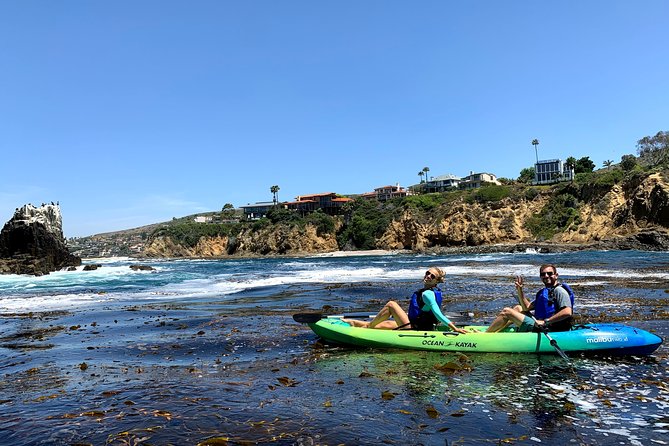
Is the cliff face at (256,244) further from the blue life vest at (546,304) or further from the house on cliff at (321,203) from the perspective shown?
the blue life vest at (546,304)

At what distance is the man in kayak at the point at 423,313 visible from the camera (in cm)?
961

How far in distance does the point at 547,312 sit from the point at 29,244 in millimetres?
53493

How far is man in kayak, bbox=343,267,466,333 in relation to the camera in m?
9.61

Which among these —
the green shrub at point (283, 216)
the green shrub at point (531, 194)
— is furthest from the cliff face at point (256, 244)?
the green shrub at point (531, 194)

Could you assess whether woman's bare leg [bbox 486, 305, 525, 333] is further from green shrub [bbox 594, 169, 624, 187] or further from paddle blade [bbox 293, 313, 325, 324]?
green shrub [bbox 594, 169, 624, 187]

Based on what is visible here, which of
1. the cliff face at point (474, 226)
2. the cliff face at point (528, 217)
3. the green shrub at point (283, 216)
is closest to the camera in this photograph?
the cliff face at point (528, 217)

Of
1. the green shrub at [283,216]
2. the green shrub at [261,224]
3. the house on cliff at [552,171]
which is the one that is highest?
the house on cliff at [552,171]

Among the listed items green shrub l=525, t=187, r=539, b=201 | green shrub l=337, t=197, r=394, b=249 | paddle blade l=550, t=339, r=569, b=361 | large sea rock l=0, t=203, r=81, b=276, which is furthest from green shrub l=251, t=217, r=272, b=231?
paddle blade l=550, t=339, r=569, b=361

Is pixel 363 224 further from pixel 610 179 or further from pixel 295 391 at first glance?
pixel 295 391

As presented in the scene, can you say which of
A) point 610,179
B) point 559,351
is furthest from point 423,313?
point 610,179

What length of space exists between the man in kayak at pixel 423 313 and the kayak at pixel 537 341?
1.13ft

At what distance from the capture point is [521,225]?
277ft

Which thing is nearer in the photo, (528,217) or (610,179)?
(610,179)

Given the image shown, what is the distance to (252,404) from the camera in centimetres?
654
